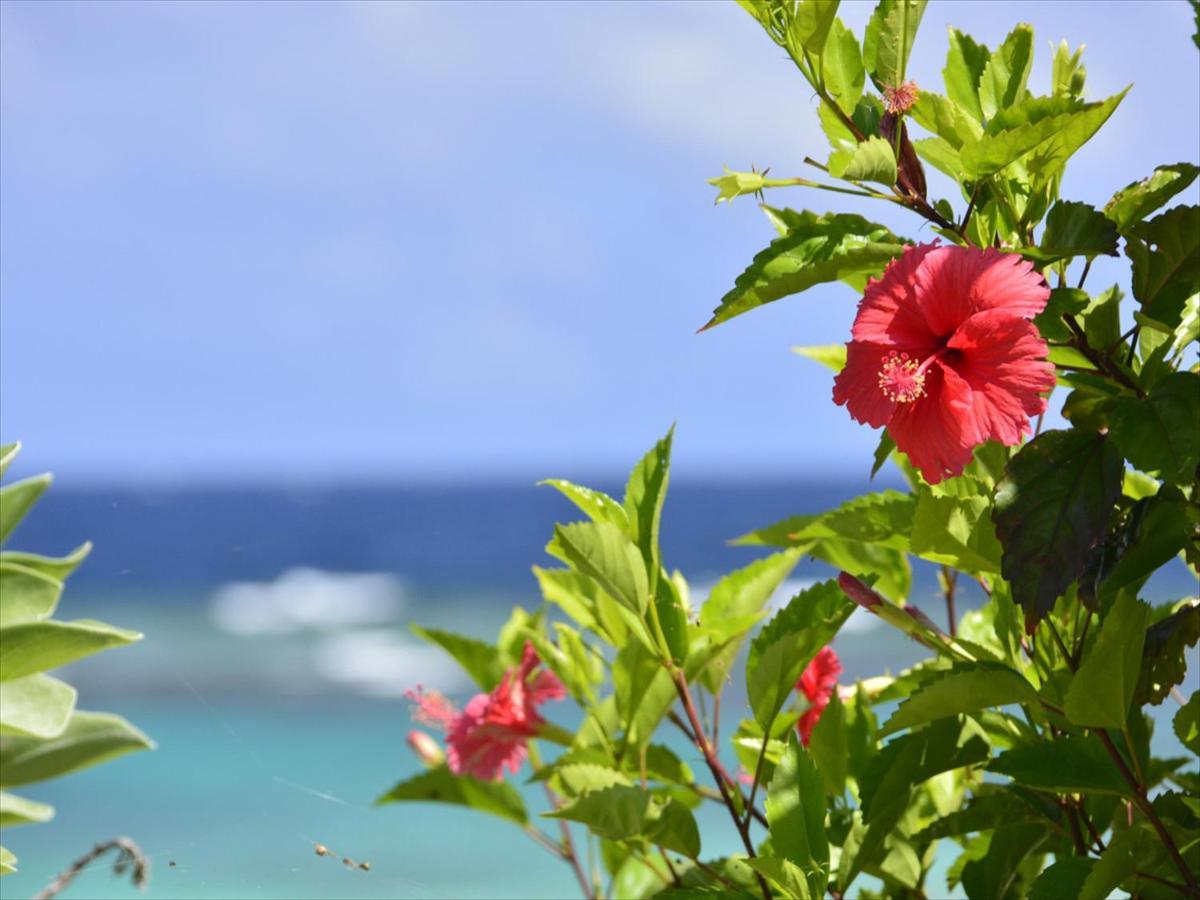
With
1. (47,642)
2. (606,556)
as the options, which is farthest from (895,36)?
(47,642)

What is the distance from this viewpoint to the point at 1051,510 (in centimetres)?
44

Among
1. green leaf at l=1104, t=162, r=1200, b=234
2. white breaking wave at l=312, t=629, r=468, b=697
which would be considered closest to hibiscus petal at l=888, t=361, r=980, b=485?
green leaf at l=1104, t=162, r=1200, b=234

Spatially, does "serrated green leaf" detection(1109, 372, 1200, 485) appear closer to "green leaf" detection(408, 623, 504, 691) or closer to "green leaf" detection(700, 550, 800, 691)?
"green leaf" detection(700, 550, 800, 691)

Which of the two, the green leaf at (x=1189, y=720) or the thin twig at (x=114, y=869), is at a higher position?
the thin twig at (x=114, y=869)

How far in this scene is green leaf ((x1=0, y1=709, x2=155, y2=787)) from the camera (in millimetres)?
853

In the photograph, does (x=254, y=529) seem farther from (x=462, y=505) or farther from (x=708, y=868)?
(x=708, y=868)

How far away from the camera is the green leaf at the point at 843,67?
486 mm

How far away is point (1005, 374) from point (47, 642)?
0.59m

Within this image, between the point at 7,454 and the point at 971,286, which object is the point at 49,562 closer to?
the point at 7,454

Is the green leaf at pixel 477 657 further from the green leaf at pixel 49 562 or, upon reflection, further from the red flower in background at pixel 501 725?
the green leaf at pixel 49 562

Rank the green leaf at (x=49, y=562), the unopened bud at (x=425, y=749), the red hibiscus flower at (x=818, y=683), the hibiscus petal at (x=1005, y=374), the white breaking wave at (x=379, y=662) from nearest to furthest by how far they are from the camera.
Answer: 1. the hibiscus petal at (x=1005, y=374)
2. the red hibiscus flower at (x=818, y=683)
3. the green leaf at (x=49, y=562)
4. the unopened bud at (x=425, y=749)
5. the white breaking wave at (x=379, y=662)

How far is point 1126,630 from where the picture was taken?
435mm

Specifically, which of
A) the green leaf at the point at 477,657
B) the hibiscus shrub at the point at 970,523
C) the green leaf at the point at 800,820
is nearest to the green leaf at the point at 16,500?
the green leaf at the point at 477,657

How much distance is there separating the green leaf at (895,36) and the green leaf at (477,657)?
445 mm
